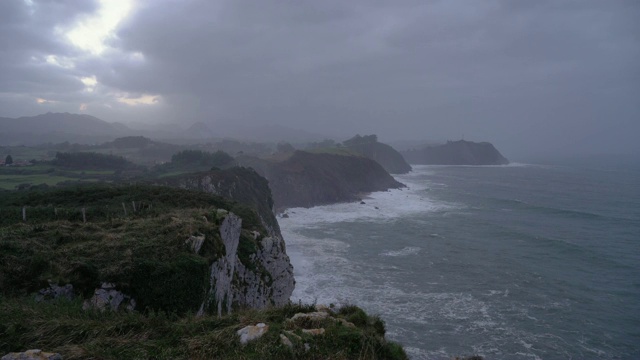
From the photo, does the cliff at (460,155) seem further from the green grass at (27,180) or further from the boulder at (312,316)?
the boulder at (312,316)

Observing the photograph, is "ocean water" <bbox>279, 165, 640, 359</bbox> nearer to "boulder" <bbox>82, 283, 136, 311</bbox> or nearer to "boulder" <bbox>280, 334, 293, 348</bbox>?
"boulder" <bbox>280, 334, 293, 348</bbox>

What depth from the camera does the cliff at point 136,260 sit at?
11289mm

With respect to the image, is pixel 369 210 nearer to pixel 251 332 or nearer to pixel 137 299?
pixel 137 299

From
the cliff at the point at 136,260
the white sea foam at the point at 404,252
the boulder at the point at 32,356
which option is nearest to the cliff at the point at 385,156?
the white sea foam at the point at 404,252

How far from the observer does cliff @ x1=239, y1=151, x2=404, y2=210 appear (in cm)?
8106

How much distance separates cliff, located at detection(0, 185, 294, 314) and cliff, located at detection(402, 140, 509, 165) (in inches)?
7005

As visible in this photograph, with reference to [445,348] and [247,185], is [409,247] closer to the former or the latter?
[445,348]

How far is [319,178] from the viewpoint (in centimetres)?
8700

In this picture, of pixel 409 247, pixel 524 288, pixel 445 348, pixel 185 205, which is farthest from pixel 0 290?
→ pixel 409 247

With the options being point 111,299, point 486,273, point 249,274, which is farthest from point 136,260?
point 486,273

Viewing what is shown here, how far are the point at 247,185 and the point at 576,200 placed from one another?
2691 inches

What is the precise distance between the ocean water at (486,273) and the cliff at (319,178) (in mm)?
10826

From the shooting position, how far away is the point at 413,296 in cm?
2930

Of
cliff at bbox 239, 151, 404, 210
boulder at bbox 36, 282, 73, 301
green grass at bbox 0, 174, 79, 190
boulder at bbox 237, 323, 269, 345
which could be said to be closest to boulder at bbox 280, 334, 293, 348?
boulder at bbox 237, 323, 269, 345
